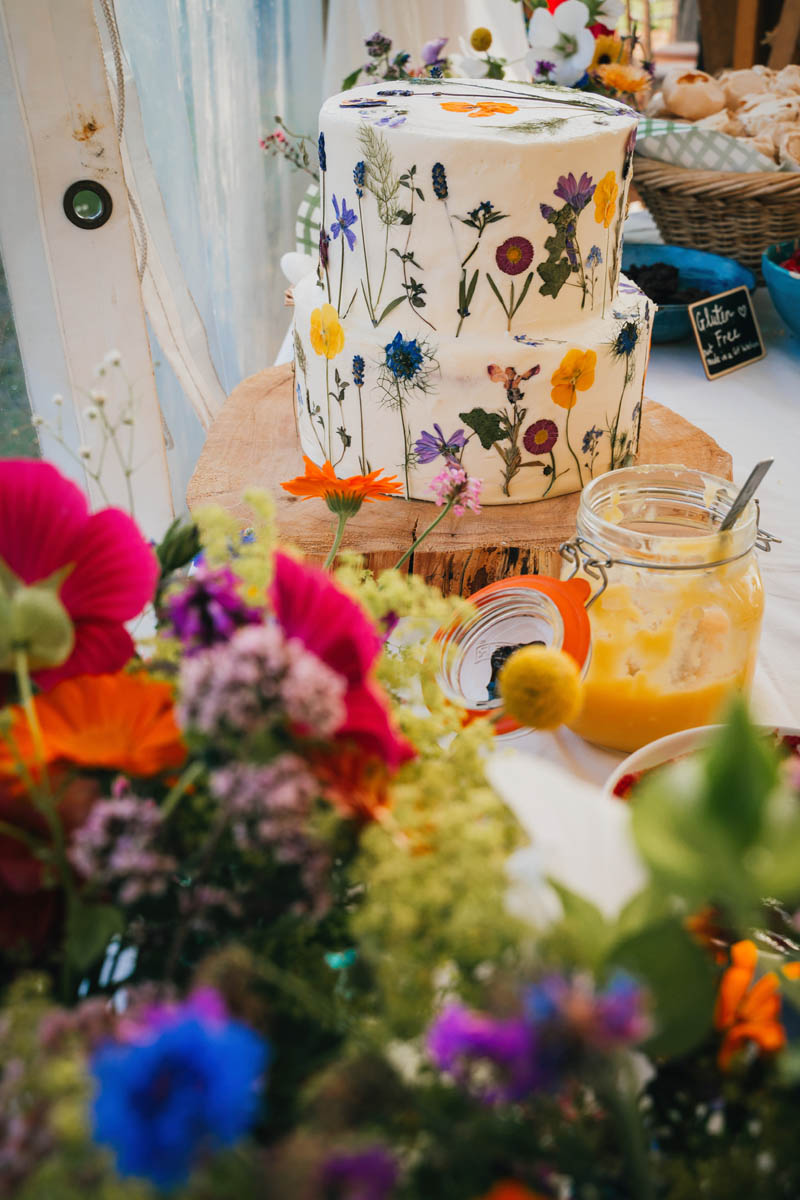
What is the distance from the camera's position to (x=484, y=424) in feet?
2.55

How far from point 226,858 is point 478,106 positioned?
2.37 feet

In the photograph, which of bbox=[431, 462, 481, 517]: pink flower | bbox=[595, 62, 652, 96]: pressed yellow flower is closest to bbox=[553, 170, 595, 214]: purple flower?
bbox=[431, 462, 481, 517]: pink flower

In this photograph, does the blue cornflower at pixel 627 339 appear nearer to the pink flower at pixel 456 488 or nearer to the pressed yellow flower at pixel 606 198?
the pressed yellow flower at pixel 606 198

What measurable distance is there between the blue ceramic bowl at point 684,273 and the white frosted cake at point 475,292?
0.52 metres

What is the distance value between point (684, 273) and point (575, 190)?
750 mm

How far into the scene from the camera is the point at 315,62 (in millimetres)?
1822

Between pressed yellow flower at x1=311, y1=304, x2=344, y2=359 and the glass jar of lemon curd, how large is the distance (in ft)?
0.97

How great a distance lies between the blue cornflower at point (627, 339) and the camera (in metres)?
0.79

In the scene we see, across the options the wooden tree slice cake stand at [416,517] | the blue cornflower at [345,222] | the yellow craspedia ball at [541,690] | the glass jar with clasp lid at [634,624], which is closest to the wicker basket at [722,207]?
the wooden tree slice cake stand at [416,517]

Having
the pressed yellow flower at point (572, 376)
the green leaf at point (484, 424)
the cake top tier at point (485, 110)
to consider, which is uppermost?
the cake top tier at point (485, 110)

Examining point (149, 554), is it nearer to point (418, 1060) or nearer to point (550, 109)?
point (418, 1060)

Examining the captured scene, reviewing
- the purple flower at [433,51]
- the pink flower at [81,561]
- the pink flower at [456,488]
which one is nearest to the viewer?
the pink flower at [81,561]

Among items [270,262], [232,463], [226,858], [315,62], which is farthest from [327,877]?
[315,62]

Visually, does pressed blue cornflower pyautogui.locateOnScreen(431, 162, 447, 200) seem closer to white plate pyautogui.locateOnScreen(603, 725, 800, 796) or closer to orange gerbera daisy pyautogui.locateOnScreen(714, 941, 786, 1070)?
white plate pyautogui.locateOnScreen(603, 725, 800, 796)
